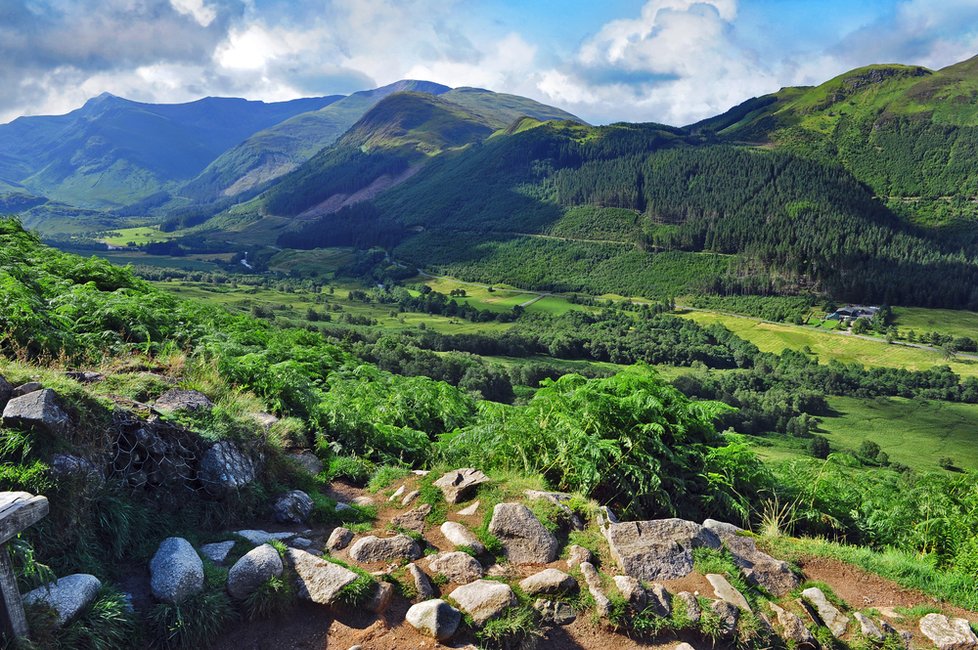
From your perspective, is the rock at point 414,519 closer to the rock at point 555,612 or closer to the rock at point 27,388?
the rock at point 555,612

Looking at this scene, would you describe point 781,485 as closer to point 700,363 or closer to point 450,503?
point 450,503

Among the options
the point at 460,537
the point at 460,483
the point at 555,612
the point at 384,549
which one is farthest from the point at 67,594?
the point at 460,483

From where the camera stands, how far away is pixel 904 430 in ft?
264

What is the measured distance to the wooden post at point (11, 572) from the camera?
4.41m

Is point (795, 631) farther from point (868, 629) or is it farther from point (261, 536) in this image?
point (261, 536)

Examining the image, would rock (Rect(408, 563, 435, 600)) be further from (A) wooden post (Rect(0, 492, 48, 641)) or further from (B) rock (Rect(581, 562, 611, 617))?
(A) wooden post (Rect(0, 492, 48, 641))

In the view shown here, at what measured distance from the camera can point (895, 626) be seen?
6.72 metres

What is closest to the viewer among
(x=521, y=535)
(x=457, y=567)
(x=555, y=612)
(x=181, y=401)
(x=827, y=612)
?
(x=555, y=612)

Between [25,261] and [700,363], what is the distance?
104m

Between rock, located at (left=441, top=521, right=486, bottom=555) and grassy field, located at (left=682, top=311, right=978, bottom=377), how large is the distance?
124 metres

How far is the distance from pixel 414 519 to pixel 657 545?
3628mm

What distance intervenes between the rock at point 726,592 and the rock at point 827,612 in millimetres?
985

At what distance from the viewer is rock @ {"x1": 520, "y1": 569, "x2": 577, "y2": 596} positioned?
6.61m

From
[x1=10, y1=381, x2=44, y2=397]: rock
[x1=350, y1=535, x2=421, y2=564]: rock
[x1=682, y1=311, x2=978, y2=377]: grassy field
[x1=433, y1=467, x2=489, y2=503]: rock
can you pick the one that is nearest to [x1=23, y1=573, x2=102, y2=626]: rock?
[x1=10, y1=381, x2=44, y2=397]: rock
